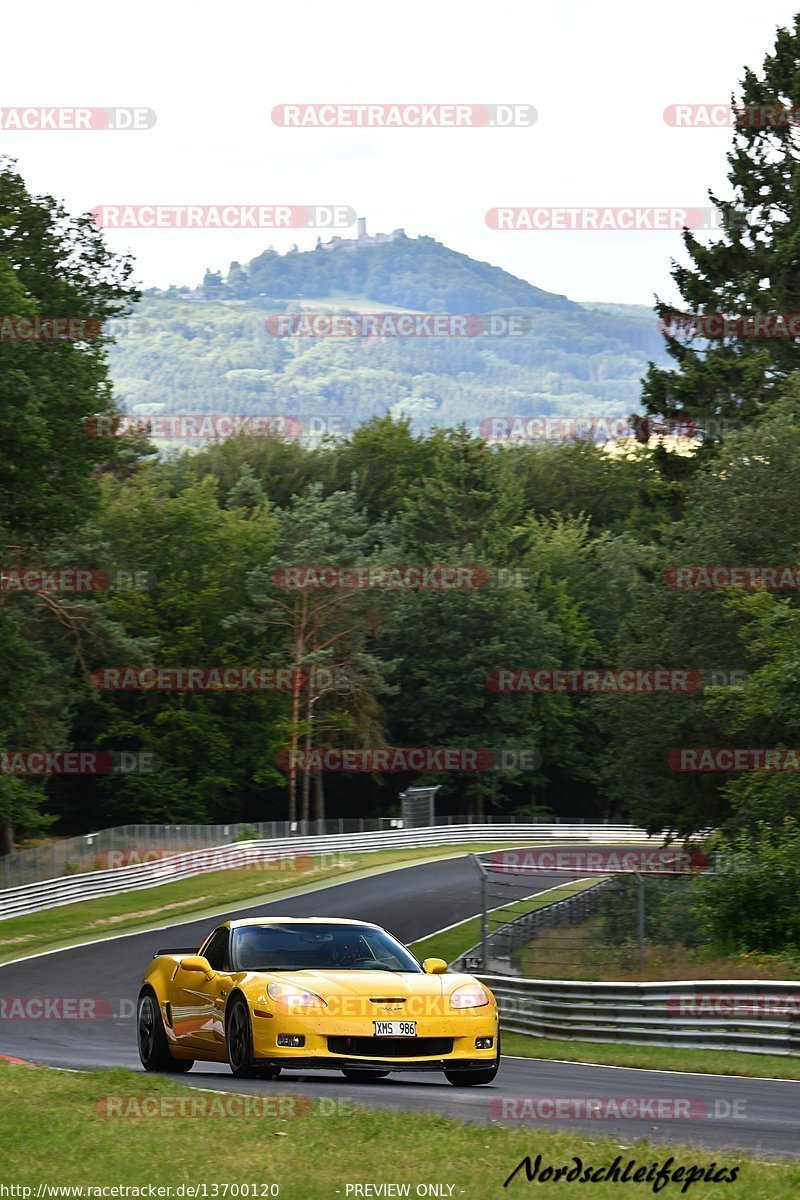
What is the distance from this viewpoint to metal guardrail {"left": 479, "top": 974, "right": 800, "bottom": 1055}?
16.8 meters

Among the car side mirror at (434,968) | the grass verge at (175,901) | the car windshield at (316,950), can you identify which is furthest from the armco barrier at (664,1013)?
the grass verge at (175,901)

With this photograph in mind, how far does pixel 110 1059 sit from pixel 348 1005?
527cm

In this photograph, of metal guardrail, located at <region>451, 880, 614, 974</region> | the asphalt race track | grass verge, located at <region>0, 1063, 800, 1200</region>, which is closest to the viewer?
grass verge, located at <region>0, 1063, 800, 1200</region>

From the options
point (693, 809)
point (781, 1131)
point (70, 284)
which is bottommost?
point (693, 809)

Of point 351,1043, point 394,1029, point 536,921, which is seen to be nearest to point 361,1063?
point 351,1043

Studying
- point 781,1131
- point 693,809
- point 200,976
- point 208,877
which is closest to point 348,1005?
point 200,976

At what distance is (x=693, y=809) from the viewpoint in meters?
40.1

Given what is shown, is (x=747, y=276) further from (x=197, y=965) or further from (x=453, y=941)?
(x=197, y=965)

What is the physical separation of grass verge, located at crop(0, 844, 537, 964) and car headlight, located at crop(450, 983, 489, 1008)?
24.1 metres

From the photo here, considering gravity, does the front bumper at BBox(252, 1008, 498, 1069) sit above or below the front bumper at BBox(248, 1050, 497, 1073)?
above

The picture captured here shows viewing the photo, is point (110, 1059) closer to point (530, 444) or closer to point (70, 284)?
point (70, 284)

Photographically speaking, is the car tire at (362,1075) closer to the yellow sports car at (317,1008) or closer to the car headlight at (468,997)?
the yellow sports car at (317,1008)

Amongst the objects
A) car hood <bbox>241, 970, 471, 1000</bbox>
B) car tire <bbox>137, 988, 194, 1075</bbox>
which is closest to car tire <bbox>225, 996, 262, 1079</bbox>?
car hood <bbox>241, 970, 471, 1000</bbox>

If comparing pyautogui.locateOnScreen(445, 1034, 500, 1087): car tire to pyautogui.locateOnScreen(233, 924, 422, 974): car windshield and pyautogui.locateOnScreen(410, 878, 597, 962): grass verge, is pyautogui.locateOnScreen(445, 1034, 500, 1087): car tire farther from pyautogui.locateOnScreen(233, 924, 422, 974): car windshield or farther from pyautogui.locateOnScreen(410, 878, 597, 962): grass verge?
pyautogui.locateOnScreen(410, 878, 597, 962): grass verge
